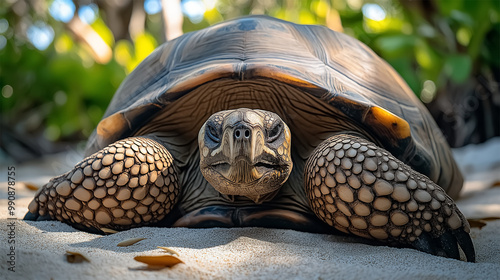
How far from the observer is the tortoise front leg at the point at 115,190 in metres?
1.88

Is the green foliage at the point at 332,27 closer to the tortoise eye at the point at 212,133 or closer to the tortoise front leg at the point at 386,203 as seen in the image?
the tortoise front leg at the point at 386,203

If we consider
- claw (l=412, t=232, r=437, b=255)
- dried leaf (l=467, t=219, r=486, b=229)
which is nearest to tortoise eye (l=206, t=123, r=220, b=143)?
claw (l=412, t=232, r=437, b=255)

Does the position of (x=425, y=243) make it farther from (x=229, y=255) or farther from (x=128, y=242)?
(x=128, y=242)

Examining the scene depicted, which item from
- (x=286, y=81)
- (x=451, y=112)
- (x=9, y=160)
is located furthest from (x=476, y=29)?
(x=9, y=160)

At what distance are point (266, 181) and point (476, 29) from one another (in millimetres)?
5021

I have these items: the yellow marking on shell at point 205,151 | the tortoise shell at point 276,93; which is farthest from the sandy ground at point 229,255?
the tortoise shell at point 276,93

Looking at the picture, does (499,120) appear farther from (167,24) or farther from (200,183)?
(200,183)

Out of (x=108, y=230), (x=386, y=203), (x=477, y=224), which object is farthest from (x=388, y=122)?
(x=108, y=230)

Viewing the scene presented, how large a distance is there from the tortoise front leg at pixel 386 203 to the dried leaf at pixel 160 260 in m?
0.72

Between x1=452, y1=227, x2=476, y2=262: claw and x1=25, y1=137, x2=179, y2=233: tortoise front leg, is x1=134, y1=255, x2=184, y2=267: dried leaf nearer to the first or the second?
x1=25, y1=137, x2=179, y2=233: tortoise front leg

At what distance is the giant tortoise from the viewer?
1.66 meters

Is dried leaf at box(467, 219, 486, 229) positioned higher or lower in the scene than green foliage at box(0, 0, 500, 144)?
lower

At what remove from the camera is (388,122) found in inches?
78.0

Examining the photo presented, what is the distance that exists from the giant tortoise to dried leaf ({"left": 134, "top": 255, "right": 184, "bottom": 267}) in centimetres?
42
